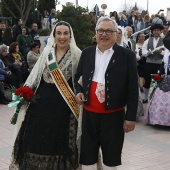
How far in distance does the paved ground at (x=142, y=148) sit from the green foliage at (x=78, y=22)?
414cm

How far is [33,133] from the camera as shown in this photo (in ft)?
13.6

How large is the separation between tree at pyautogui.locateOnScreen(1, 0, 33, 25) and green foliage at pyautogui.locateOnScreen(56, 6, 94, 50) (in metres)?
12.9

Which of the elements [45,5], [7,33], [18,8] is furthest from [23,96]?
[45,5]

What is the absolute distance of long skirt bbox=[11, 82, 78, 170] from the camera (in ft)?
13.5

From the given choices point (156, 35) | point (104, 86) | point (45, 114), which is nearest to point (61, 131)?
point (45, 114)

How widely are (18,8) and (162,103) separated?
726 inches

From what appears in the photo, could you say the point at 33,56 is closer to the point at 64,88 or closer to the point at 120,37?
the point at 120,37

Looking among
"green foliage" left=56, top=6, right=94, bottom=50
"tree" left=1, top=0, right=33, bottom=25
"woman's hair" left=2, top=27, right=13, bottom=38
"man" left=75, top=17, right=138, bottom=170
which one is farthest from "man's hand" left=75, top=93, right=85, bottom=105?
"tree" left=1, top=0, right=33, bottom=25

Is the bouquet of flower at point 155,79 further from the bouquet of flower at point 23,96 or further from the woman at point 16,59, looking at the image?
the woman at point 16,59

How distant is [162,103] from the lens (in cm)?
715

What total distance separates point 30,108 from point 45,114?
8.8 inches

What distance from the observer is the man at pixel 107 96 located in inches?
145

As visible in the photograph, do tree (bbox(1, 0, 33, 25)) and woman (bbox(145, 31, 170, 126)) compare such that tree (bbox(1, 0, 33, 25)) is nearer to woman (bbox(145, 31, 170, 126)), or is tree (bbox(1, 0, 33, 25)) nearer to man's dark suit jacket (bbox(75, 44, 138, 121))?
woman (bbox(145, 31, 170, 126))

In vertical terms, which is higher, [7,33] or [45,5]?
[45,5]
